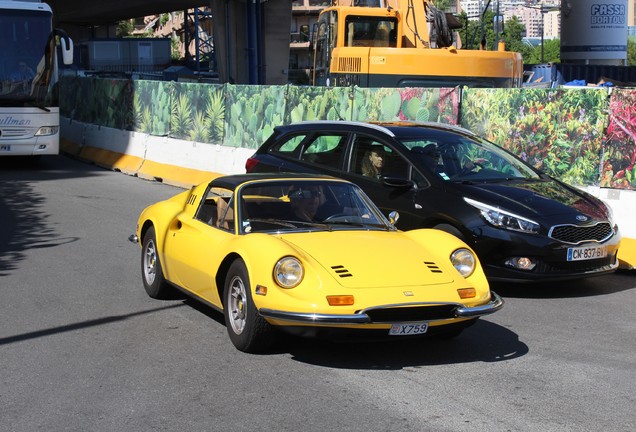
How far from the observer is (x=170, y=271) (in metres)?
8.20

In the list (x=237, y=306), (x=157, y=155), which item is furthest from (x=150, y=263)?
(x=157, y=155)

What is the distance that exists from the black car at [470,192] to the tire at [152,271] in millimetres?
2511

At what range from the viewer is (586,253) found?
9180mm

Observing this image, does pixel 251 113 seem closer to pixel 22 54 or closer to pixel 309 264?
pixel 22 54

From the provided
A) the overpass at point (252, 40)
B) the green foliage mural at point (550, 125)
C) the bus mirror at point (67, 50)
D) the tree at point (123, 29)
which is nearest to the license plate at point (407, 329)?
the green foliage mural at point (550, 125)

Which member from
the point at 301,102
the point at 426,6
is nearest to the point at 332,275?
the point at 301,102

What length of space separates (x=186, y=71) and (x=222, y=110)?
4118 centimetres

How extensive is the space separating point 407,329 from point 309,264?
80 cm

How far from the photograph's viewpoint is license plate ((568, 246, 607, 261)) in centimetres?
909

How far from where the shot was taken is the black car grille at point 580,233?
9.11 metres

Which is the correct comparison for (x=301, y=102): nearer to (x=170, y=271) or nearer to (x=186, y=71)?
(x=170, y=271)

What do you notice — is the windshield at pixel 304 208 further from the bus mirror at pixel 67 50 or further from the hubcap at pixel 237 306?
the bus mirror at pixel 67 50

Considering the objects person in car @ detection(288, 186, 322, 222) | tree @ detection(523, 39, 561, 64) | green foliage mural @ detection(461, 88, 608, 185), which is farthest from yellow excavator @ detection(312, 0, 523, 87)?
tree @ detection(523, 39, 561, 64)

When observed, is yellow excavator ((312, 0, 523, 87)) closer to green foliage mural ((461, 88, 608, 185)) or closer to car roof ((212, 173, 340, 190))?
green foliage mural ((461, 88, 608, 185))
